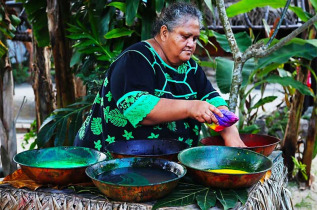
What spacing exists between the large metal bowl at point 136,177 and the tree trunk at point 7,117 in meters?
2.16

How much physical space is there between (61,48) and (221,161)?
1.90 m

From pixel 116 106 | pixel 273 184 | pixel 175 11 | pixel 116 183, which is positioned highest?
pixel 175 11

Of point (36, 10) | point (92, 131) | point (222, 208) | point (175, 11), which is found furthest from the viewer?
point (36, 10)

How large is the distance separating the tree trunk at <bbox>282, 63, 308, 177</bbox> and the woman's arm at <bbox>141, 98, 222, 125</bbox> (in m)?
2.22

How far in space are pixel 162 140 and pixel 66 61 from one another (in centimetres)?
165

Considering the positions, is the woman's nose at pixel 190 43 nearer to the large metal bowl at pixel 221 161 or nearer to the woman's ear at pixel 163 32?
the woman's ear at pixel 163 32

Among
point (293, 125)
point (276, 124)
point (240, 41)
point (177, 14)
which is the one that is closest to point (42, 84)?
point (240, 41)

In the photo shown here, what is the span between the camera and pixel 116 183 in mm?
1423

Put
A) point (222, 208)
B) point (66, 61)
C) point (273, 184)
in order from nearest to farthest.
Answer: point (222, 208) < point (273, 184) < point (66, 61)

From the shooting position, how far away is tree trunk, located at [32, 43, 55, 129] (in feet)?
12.7

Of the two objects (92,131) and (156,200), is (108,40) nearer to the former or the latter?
(92,131)

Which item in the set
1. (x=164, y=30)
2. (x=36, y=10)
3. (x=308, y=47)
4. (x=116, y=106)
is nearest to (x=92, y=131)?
(x=116, y=106)

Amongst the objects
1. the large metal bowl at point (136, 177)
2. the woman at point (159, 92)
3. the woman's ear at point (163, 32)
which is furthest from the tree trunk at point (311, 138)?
the large metal bowl at point (136, 177)

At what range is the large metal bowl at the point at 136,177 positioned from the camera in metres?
1.37
